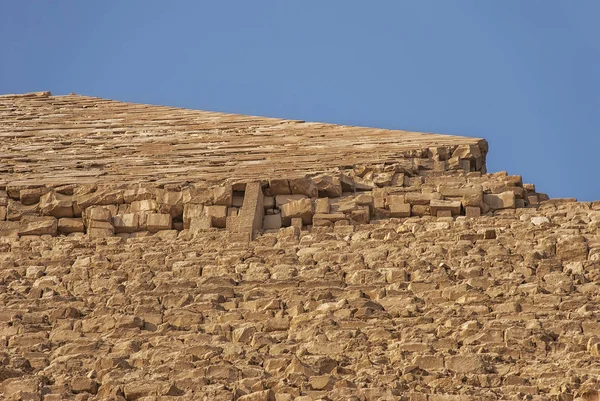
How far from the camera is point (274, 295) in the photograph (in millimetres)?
11875

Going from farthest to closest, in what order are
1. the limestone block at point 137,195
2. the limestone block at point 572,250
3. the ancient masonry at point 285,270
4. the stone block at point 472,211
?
the limestone block at point 137,195 → the stone block at point 472,211 → the limestone block at point 572,250 → the ancient masonry at point 285,270

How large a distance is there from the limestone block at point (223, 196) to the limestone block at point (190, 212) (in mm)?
131

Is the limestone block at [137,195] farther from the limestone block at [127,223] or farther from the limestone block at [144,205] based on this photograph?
the limestone block at [127,223]

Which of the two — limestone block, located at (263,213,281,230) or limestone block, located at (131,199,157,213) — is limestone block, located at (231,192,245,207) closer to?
limestone block, located at (263,213,281,230)

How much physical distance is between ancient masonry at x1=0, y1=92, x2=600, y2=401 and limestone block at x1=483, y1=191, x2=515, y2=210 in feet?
0.06

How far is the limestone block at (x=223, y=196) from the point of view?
548 inches

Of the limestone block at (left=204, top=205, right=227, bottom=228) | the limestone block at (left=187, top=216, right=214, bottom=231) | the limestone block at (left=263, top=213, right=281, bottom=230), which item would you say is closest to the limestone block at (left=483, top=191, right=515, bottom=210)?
the limestone block at (left=263, top=213, right=281, bottom=230)

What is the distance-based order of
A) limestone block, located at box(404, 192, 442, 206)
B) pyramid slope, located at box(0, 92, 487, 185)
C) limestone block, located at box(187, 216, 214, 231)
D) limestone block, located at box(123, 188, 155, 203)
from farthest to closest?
pyramid slope, located at box(0, 92, 487, 185) < limestone block, located at box(123, 188, 155, 203) < limestone block, located at box(404, 192, 442, 206) < limestone block, located at box(187, 216, 214, 231)

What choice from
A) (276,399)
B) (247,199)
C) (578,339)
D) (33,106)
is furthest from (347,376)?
(33,106)

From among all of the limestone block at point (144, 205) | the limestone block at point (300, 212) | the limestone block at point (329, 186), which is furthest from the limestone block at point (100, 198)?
the limestone block at point (329, 186)

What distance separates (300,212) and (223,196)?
66 cm

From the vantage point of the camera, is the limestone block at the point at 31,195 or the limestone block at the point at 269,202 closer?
the limestone block at the point at 269,202

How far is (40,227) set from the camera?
14.0 m

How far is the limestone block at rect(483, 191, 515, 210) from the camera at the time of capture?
13.6 metres
